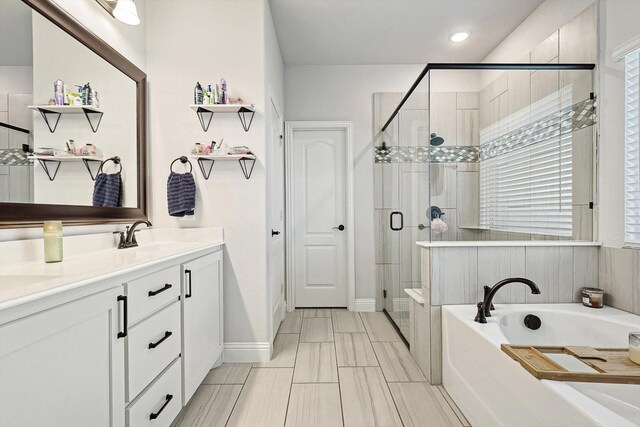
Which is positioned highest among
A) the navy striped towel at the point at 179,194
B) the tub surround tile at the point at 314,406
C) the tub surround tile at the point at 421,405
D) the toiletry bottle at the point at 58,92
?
the toiletry bottle at the point at 58,92

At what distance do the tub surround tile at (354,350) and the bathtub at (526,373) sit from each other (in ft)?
2.05

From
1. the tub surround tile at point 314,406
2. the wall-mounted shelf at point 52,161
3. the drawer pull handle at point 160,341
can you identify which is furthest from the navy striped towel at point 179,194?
the tub surround tile at point 314,406

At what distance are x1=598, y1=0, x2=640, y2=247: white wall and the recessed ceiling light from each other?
126 cm

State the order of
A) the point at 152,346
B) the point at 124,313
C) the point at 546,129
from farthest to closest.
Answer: the point at 546,129 < the point at 152,346 < the point at 124,313

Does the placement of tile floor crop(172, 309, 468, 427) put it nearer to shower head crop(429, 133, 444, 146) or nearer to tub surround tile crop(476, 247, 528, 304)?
tub surround tile crop(476, 247, 528, 304)

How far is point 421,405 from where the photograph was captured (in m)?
1.89

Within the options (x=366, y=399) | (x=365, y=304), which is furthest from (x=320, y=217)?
(x=366, y=399)

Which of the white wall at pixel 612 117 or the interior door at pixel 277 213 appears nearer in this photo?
the white wall at pixel 612 117

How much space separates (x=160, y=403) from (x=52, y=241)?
848 millimetres

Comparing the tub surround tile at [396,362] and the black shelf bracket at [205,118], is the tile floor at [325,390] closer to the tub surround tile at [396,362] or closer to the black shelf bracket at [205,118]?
the tub surround tile at [396,362]

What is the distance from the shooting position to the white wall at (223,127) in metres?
2.47

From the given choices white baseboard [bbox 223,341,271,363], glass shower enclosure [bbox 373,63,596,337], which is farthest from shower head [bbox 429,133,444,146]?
white baseboard [bbox 223,341,271,363]

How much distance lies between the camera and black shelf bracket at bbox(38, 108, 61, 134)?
5.14 ft

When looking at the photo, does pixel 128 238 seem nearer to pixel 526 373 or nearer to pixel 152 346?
pixel 152 346
